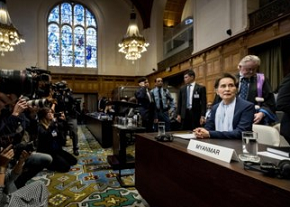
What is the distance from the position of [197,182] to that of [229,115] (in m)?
0.72

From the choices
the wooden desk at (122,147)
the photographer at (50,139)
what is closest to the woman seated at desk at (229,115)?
the wooden desk at (122,147)

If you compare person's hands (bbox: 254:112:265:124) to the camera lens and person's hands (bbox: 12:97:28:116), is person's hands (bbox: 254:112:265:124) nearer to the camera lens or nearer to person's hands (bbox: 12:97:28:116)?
the camera lens

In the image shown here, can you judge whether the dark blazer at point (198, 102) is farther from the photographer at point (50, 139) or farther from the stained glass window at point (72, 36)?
the stained glass window at point (72, 36)

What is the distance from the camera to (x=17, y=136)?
1580mm

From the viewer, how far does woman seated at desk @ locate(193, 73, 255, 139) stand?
1609 mm

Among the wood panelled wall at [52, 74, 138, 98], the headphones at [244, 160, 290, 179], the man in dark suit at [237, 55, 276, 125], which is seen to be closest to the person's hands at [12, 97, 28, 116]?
the headphones at [244, 160, 290, 179]

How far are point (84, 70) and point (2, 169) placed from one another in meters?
11.4

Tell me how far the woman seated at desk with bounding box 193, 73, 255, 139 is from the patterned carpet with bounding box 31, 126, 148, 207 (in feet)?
3.11

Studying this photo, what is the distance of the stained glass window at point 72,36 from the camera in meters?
11.7

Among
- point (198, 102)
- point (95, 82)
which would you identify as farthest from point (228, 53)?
point (95, 82)

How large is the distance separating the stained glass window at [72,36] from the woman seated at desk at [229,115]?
11.2 meters

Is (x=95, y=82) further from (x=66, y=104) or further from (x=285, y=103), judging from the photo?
(x=285, y=103)

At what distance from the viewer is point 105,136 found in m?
4.78

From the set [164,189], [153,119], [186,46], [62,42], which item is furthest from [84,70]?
[164,189]
